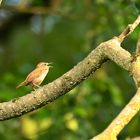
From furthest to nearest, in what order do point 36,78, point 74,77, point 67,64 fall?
point 67,64, point 36,78, point 74,77

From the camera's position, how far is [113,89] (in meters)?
6.88

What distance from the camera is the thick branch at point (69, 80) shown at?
2.91 m

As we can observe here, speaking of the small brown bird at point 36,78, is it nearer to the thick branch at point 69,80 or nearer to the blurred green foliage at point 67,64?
the thick branch at point 69,80

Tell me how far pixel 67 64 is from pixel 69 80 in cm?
482

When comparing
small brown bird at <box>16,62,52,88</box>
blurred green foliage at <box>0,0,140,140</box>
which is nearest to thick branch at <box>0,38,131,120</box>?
small brown bird at <box>16,62,52,88</box>

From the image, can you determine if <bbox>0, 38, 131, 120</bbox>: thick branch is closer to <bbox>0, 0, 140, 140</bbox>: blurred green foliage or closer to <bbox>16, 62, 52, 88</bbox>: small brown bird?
<bbox>16, 62, 52, 88</bbox>: small brown bird

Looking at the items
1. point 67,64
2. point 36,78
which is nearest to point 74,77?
point 36,78

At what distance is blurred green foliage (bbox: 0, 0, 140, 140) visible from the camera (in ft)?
20.8

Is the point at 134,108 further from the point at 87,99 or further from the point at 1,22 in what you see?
the point at 1,22

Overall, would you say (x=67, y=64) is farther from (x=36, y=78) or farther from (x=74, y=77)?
(x=74, y=77)

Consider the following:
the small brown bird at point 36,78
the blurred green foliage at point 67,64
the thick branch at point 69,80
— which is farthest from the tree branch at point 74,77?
the blurred green foliage at point 67,64

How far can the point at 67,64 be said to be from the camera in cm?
788

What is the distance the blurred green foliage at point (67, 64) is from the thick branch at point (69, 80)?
1779mm

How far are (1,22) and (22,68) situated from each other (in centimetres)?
102
